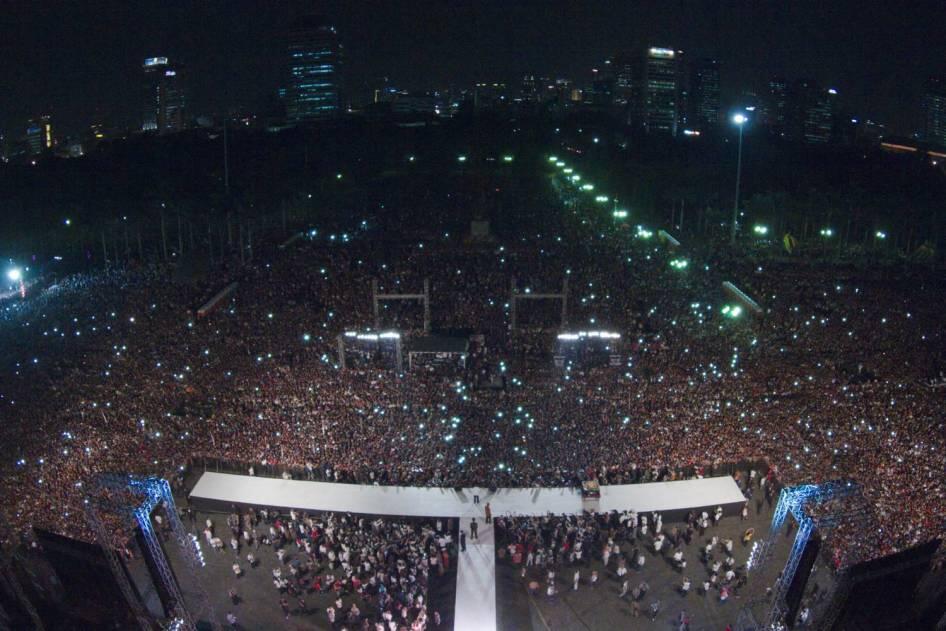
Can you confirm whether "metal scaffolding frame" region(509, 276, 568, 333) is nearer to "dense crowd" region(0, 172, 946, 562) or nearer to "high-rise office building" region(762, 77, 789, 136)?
"dense crowd" region(0, 172, 946, 562)

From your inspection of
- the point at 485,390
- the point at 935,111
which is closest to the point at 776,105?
the point at 935,111

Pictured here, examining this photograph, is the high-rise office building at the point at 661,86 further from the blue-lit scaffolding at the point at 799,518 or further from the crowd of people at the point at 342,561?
the blue-lit scaffolding at the point at 799,518

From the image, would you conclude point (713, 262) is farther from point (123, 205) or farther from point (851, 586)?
point (123, 205)

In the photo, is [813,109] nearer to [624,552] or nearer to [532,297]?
[532,297]

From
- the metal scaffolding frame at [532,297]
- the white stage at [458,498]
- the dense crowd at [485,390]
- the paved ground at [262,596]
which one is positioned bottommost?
the paved ground at [262,596]

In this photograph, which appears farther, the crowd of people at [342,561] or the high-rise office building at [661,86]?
the high-rise office building at [661,86]

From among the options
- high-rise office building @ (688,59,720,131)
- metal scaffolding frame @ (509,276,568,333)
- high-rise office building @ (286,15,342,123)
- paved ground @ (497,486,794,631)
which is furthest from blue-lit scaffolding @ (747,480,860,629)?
high-rise office building @ (688,59,720,131)

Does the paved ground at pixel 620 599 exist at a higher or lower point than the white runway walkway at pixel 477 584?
lower

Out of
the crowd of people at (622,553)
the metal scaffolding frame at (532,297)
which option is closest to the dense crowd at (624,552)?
the crowd of people at (622,553)
